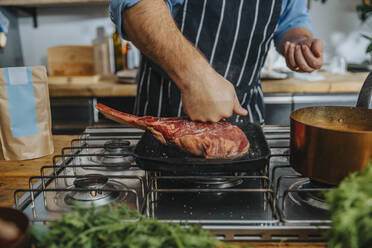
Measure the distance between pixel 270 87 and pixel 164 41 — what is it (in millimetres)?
1409

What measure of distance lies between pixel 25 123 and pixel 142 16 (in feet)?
1.72

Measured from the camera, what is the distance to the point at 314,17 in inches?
111

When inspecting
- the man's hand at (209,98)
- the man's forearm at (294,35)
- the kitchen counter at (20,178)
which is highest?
the man's forearm at (294,35)

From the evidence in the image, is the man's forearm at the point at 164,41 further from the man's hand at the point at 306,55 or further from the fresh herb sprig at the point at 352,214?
the fresh herb sprig at the point at 352,214

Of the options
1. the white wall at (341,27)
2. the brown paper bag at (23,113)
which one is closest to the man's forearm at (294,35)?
the brown paper bag at (23,113)

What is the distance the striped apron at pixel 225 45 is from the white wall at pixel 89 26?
157 centimetres

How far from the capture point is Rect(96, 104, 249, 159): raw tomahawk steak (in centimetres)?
93

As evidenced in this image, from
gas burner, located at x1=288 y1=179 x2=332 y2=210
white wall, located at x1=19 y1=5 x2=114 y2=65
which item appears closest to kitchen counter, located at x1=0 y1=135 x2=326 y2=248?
gas burner, located at x1=288 y1=179 x2=332 y2=210

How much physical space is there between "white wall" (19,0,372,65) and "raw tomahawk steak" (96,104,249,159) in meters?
2.06

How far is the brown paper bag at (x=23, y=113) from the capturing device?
1.06m

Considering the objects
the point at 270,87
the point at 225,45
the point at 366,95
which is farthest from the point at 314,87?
the point at 366,95

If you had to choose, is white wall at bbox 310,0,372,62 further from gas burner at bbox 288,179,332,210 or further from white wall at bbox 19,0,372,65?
gas burner at bbox 288,179,332,210

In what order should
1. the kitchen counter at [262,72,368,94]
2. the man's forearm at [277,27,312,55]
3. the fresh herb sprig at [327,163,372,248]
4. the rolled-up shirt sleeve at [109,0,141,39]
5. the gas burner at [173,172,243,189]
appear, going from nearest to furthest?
1. the fresh herb sprig at [327,163,372,248]
2. the gas burner at [173,172,243,189]
3. the rolled-up shirt sleeve at [109,0,141,39]
4. the man's forearm at [277,27,312,55]
5. the kitchen counter at [262,72,368,94]

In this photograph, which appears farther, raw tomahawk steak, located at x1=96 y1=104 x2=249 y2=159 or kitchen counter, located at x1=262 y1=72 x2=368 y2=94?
kitchen counter, located at x1=262 y1=72 x2=368 y2=94
